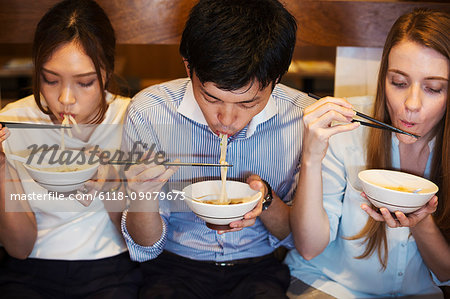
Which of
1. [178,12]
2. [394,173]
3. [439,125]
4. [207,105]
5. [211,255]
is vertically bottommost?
[211,255]

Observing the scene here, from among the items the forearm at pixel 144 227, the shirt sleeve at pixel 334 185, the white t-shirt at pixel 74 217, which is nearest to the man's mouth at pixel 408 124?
the shirt sleeve at pixel 334 185

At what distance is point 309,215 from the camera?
A: 61.2 inches

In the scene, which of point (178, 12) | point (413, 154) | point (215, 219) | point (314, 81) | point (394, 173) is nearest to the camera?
point (215, 219)

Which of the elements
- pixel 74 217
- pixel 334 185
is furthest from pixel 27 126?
pixel 334 185

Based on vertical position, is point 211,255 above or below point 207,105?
below

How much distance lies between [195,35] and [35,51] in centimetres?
67

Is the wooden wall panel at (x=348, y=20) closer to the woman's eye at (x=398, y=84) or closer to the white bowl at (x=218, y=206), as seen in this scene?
the woman's eye at (x=398, y=84)

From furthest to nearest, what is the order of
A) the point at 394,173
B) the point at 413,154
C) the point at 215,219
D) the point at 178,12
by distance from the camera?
the point at 178,12 < the point at 413,154 < the point at 394,173 < the point at 215,219

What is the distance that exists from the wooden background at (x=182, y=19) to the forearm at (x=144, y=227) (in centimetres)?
74

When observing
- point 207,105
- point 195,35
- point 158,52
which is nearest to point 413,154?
point 207,105

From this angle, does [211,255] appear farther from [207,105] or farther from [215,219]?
[207,105]

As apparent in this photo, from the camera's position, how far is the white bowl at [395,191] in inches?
51.9

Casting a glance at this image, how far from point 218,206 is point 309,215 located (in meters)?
0.41

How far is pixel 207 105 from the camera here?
1.44 metres
